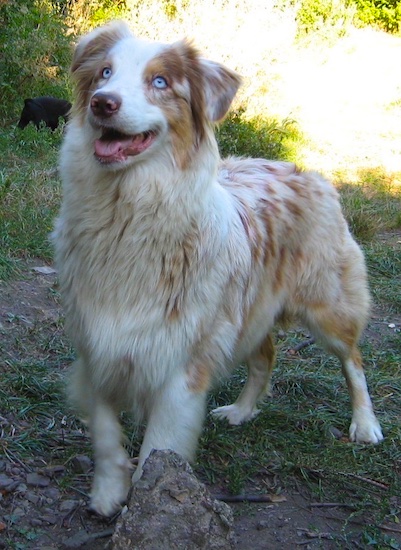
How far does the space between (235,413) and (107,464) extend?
1180mm

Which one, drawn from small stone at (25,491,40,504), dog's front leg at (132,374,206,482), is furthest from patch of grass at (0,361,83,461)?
dog's front leg at (132,374,206,482)

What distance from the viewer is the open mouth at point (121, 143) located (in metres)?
3.18

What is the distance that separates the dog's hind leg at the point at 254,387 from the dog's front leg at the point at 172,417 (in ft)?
3.32

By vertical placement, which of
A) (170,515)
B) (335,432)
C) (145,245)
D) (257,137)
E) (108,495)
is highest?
(145,245)

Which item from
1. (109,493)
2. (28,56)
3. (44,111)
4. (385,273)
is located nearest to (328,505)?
(109,493)

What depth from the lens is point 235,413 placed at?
4.45 m

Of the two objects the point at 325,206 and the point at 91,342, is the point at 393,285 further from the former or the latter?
the point at 91,342

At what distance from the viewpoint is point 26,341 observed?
4883 millimetres

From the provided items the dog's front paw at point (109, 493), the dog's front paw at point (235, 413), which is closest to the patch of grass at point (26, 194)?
the dog's front paw at point (235, 413)

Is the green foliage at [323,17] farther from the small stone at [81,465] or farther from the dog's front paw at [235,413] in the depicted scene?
the small stone at [81,465]

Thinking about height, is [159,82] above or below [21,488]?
above

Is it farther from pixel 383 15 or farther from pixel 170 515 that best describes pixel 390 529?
pixel 383 15

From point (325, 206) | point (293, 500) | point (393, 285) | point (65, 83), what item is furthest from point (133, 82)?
point (65, 83)

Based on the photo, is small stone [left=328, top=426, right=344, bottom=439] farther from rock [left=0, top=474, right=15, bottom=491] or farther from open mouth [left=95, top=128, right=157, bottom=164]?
open mouth [left=95, top=128, right=157, bottom=164]
